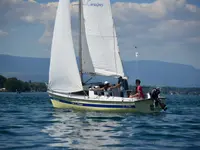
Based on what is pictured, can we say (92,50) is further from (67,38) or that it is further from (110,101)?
(110,101)

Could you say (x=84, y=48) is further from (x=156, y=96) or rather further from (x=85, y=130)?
(x=85, y=130)

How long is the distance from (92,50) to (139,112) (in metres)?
7.24

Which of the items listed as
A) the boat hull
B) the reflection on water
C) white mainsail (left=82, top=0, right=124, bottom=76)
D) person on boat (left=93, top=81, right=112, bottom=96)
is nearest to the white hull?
the boat hull

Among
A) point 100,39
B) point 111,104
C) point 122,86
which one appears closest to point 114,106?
point 111,104

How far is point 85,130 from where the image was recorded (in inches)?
959

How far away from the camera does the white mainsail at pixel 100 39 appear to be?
3844 cm

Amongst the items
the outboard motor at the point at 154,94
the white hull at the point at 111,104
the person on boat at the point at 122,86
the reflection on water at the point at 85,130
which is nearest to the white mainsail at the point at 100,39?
the person on boat at the point at 122,86

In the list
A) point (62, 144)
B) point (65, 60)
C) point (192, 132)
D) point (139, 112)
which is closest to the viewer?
point (62, 144)

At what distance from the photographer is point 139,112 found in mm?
34875

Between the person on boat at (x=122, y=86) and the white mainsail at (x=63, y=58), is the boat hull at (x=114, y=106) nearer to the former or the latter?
the white mainsail at (x=63, y=58)

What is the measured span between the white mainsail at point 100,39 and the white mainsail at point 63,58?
136cm

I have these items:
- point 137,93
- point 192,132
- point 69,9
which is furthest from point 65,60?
point 192,132

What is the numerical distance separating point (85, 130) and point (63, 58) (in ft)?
47.7

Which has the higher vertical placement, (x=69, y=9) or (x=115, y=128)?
(x=69, y=9)
